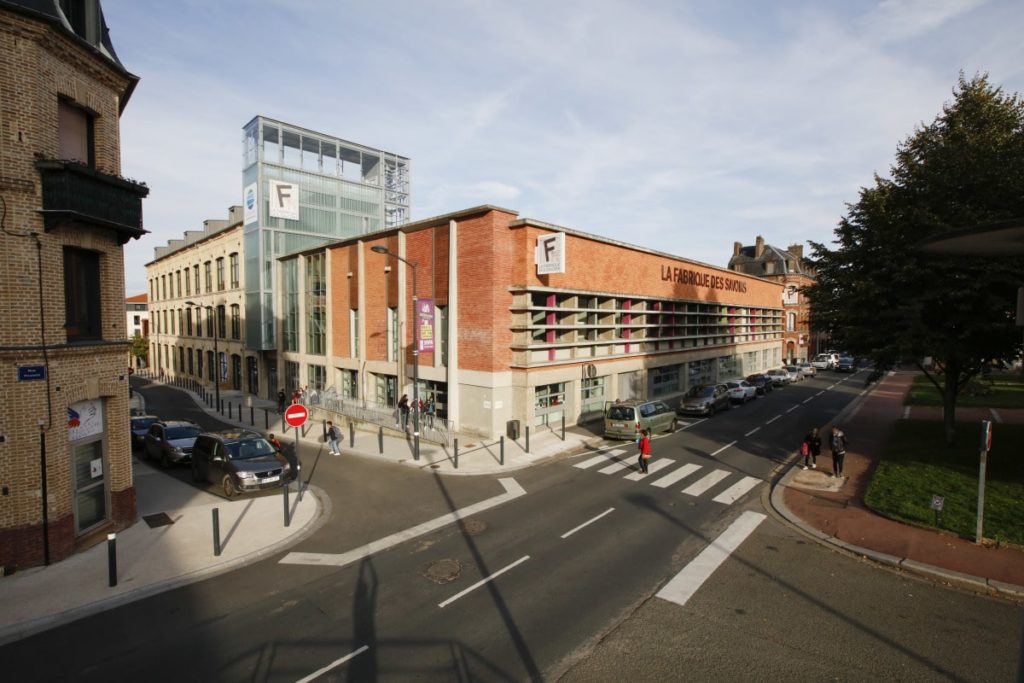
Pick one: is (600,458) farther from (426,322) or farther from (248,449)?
(248,449)

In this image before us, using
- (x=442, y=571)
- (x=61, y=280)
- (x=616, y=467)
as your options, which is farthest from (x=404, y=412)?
(x=61, y=280)

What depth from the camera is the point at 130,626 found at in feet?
28.3

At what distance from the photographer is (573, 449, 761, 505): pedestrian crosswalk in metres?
15.4

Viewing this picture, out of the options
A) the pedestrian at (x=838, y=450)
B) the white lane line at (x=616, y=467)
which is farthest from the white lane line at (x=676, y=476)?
the pedestrian at (x=838, y=450)

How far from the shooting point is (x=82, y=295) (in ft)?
39.8

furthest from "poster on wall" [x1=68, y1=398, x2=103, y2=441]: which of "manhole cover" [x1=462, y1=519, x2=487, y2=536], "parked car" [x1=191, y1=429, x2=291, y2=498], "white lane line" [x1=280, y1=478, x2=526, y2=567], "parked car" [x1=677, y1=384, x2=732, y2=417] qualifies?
"parked car" [x1=677, y1=384, x2=732, y2=417]

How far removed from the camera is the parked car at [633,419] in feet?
72.7

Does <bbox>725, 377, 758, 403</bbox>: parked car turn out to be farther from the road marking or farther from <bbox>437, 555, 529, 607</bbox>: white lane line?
<bbox>437, 555, 529, 607</bbox>: white lane line

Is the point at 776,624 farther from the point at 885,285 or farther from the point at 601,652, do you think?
the point at 885,285

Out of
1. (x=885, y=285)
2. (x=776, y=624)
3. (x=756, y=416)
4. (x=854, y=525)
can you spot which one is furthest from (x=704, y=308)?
(x=776, y=624)

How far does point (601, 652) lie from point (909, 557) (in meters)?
7.54

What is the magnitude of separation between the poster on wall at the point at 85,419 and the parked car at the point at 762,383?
36454 millimetres

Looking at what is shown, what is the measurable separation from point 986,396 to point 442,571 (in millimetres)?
38155

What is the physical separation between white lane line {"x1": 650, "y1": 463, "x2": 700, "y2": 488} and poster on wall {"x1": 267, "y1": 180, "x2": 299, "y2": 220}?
105 feet
